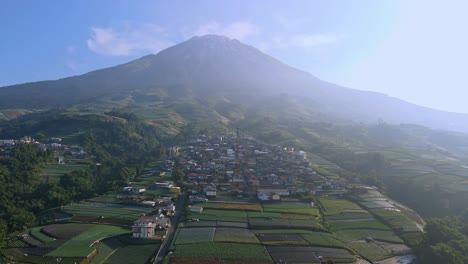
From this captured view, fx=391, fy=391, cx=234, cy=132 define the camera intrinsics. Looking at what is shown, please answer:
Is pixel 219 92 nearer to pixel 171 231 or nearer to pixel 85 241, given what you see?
pixel 171 231

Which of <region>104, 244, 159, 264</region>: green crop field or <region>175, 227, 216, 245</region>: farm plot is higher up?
<region>175, 227, 216, 245</region>: farm plot

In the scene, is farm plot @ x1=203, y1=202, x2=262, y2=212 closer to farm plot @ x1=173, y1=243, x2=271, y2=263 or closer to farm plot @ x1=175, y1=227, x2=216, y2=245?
farm plot @ x1=175, y1=227, x2=216, y2=245

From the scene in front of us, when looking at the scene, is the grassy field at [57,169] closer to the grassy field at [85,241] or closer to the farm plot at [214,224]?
the grassy field at [85,241]

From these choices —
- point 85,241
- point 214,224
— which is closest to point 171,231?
point 214,224

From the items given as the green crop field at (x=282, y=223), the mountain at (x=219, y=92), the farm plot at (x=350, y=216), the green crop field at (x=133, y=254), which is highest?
the mountain at (x=219, y=92)

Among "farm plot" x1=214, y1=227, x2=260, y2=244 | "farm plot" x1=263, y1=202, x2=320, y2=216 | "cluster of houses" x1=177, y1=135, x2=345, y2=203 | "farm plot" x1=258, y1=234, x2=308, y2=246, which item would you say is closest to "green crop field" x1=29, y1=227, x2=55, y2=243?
"farm plot" x1=214, y1=227, x2=260, y2=244

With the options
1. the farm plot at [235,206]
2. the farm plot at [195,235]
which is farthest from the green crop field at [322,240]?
the farm plot at [235,206]

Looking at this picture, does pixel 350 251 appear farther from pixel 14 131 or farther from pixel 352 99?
pixel 352 99
